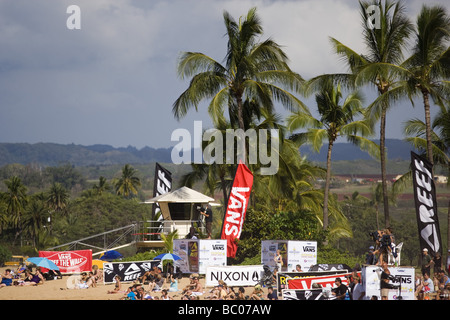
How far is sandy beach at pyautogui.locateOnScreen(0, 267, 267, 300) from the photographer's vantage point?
22078 mm

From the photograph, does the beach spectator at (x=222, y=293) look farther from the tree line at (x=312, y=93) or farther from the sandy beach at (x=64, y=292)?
the tree line at (x=312, y=93)

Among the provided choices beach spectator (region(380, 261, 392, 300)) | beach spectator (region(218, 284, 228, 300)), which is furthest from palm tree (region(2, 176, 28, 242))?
beach spectator (region(380, 261, 392, 300))

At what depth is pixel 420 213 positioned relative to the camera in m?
23.5

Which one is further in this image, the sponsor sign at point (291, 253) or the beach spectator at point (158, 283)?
the sponsor sign at point (291, 253)

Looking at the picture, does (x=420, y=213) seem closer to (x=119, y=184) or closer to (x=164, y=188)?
(x=164, y=188)

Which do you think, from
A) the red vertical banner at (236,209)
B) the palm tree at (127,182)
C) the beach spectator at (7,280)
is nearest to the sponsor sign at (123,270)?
the red vertical banner at (236,209)

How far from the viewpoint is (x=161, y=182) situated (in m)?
43.2

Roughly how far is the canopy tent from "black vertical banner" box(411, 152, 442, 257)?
15.8 metres

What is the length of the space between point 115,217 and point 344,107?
58.2 metres

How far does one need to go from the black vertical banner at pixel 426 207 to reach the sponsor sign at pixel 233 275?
683cm

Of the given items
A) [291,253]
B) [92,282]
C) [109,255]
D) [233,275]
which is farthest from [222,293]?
[109,255]

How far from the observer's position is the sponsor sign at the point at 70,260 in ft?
105

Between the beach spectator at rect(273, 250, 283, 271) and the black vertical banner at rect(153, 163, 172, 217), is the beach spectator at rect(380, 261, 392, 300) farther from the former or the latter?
the black vertical banner at rect(153, 163, 172, 217)
